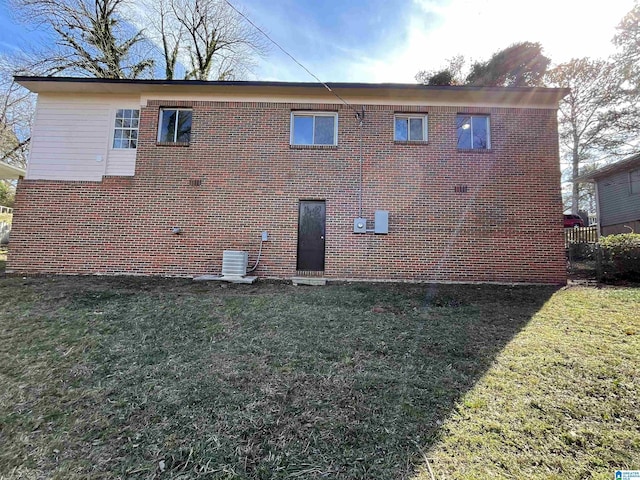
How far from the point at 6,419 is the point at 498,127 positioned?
1048 cm

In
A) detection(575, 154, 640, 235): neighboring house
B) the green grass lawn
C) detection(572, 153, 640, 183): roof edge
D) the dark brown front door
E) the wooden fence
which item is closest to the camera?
the green grass lawn

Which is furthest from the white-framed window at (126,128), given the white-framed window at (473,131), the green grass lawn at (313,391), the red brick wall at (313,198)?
the white-framed window at (473,131)

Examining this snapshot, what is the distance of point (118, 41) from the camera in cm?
1580

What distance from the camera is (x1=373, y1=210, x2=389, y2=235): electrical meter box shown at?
25.5 feet

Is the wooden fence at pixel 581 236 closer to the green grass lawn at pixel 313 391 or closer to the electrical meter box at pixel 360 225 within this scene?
the green grass lawn at pixel 313 391

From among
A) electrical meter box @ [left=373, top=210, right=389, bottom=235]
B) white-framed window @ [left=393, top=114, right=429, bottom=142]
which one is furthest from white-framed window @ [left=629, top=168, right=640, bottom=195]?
electrical meter box @ [left=373, top=210, right=389, bottom=235]

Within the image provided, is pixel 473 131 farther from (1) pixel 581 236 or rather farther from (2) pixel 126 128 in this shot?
(2) pixel 126 128

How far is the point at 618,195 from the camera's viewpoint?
44.5 ft

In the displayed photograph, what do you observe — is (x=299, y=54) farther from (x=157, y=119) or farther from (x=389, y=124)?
(x=157, y=119)

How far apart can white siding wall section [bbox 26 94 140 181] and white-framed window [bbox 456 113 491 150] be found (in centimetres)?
908

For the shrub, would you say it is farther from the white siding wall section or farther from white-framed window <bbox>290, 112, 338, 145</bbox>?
the white siding wall section

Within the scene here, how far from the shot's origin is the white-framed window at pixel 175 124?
27.1ft

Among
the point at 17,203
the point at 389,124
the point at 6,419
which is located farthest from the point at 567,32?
the point at 17,203

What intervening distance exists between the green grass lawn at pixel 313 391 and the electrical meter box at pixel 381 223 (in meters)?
2.85
